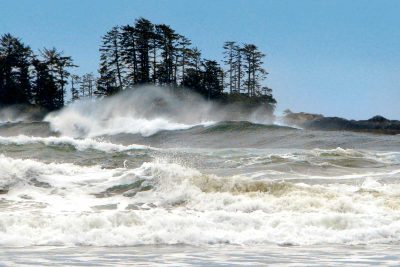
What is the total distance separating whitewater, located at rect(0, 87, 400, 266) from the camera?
813 cm

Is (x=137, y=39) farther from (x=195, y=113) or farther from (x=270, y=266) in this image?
(x=270, y=266)

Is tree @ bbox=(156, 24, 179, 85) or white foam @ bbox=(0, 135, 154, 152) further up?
tree @ bbox=(156, 24, 179, 85)

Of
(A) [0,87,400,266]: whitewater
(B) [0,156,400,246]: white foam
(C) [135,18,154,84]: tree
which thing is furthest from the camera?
(C) [135,18,154,84]: tree

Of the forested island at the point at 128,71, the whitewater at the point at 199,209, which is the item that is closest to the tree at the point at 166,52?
the forested island at the point at 128,71

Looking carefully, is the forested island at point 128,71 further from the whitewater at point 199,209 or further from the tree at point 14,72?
the whitewater at point 199,209

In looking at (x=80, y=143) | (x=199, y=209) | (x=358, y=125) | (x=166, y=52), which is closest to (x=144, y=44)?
(x=166, y=52)

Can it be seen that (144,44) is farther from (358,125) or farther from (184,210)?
(184,210)

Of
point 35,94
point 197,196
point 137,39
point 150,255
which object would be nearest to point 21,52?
point 35,94

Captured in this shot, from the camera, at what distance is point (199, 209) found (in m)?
12.0

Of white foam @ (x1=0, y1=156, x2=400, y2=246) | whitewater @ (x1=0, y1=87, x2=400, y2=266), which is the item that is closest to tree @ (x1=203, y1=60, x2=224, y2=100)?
whitewater @ (x1=0, y1=87, x2=400, y2=266)

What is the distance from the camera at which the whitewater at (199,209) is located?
26.7ft

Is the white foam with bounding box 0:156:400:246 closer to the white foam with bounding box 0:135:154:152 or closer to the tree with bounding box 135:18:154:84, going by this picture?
the white foam with bounding box 0:135:154:152

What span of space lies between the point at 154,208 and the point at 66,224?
2.91 m

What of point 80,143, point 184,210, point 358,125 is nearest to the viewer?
point 184,210
